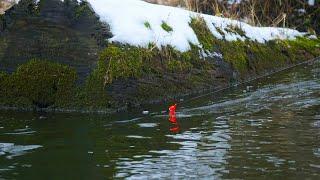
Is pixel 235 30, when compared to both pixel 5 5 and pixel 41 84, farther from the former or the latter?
pixel 41 84

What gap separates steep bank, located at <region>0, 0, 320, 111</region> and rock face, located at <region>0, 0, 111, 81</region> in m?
0.02

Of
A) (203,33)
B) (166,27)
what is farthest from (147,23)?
(203,33)

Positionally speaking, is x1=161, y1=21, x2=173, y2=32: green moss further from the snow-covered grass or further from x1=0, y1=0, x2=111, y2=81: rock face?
x1=0, y1=0, x2=111, y2=81: rock face

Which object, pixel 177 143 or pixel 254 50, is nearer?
pixel 177 143

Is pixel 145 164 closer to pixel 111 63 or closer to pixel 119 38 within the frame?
pixel 111 63

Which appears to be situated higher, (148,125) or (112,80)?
(112,80)

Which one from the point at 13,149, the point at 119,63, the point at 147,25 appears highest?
the point at 147,25

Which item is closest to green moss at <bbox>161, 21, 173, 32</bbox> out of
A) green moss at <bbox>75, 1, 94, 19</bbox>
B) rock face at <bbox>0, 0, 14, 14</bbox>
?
green moss at <bbox>75, 1, 94, 19</bbox>

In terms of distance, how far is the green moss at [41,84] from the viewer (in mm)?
10555

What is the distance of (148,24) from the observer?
12.3 m

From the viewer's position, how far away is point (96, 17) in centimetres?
1130

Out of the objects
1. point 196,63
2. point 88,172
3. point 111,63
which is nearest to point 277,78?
point 196,63

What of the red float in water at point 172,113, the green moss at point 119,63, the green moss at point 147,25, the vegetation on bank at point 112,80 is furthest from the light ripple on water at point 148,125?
the green moss at point 147,25

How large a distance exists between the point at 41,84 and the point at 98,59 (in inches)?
46.4
